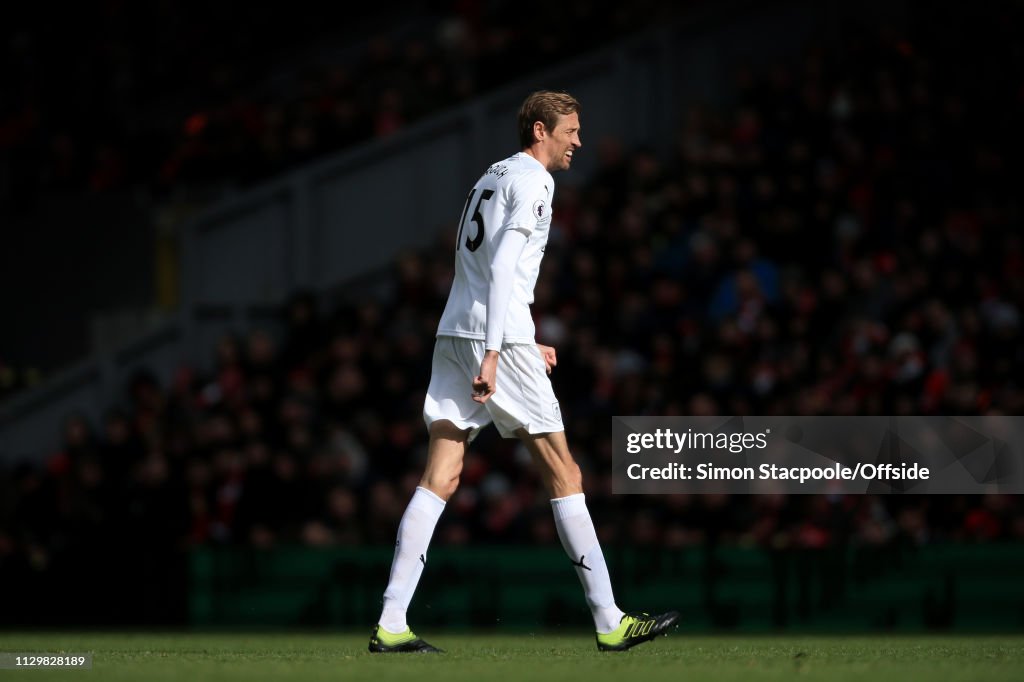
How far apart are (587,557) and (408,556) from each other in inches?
29.6

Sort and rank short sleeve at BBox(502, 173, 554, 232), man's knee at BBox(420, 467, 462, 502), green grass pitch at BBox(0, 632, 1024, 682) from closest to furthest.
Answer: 1. green grass pitch at BBox(0, 632, 1024, 682)
2. short sleeve at BBox(502, 173, 554, 232)
3. man's knee at BBox(420, 467, 462, 502)

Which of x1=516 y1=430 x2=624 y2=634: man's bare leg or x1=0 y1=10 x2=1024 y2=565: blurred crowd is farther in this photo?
x1=0 y1=10 x2=1024 y2=565: blurred crowd

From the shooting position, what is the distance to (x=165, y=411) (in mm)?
14453

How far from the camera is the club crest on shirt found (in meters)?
7.18

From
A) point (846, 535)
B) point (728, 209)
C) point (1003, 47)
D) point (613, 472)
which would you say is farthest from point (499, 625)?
point (1003, 47)

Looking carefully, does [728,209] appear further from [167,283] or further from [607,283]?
[167,283]

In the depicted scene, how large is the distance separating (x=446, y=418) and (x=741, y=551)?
4970mm

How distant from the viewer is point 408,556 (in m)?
7.23

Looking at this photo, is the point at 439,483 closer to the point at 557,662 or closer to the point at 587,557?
the point at 587,557

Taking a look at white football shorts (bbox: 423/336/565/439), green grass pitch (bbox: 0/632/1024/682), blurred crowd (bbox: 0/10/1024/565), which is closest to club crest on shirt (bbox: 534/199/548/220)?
white football shorts (bbox: 423/336/565/439)

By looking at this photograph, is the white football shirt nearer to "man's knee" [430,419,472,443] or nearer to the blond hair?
the blond hair

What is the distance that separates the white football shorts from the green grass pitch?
0.97 m

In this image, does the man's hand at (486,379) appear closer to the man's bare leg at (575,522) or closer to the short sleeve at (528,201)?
the man's bare leg at (575,522)

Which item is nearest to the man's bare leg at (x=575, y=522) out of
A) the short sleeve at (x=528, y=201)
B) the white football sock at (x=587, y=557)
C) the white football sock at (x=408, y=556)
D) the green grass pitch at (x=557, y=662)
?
the white football sock at (x=587, y=557)
